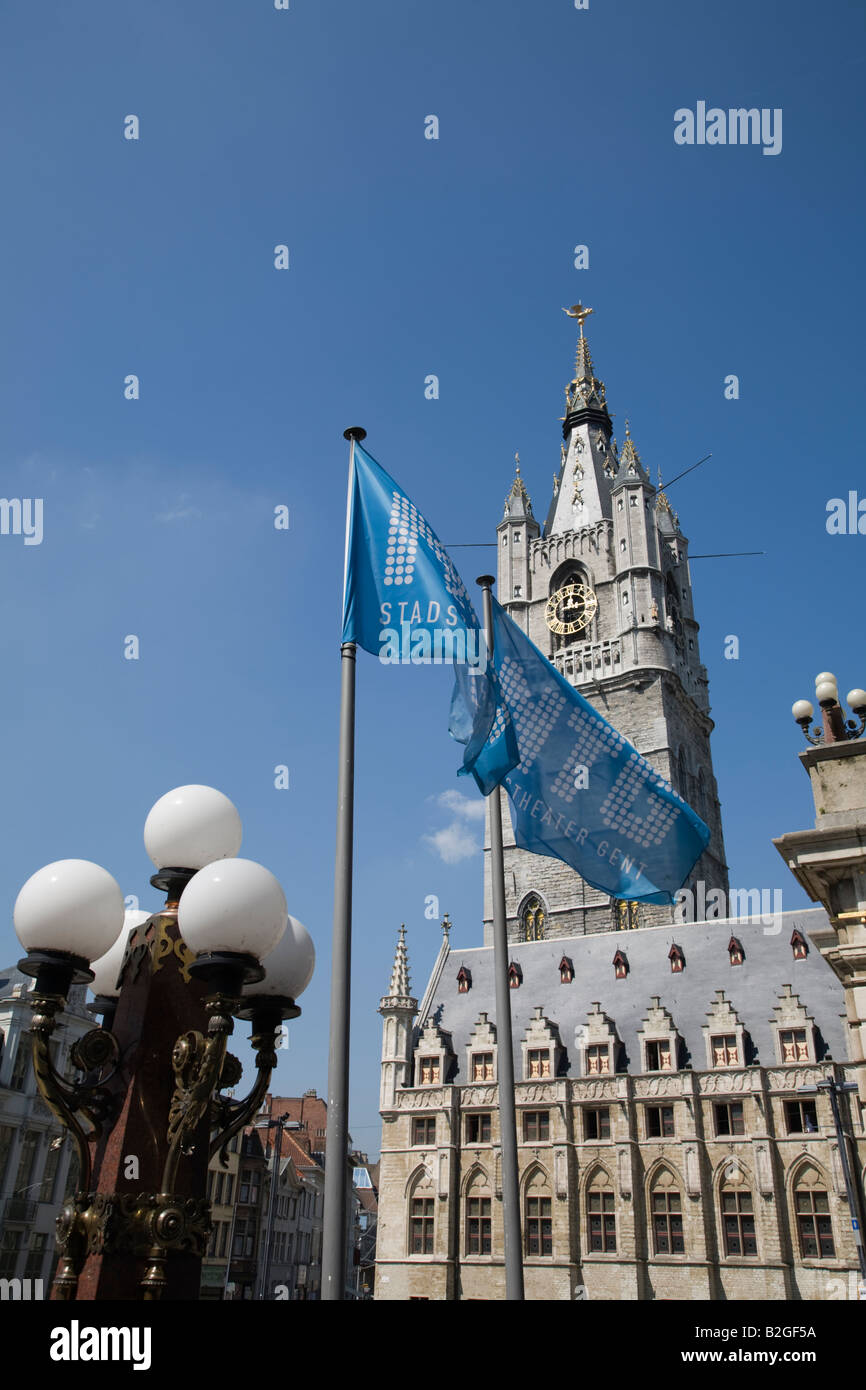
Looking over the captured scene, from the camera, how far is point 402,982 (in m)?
44.5

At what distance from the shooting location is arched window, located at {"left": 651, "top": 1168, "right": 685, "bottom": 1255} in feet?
112

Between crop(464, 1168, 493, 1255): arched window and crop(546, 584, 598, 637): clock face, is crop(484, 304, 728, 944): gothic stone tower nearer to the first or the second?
crop(546, 584, 598, 637): clock face

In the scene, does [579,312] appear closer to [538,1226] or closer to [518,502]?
[518,502]

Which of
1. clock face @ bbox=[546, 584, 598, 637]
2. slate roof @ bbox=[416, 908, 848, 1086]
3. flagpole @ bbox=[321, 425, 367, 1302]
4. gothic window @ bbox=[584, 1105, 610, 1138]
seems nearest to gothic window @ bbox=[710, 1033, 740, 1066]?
slate roof @ bbox=[416, 908, 848, 1086]

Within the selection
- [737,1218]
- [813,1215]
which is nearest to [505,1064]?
[813,1215]

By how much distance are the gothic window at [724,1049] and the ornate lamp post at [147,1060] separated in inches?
1330

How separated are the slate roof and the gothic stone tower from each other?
18.5 feet

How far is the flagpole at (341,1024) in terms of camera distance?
261 inches

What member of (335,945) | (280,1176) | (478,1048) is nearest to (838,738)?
(335,945)

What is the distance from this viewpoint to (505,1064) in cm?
1048

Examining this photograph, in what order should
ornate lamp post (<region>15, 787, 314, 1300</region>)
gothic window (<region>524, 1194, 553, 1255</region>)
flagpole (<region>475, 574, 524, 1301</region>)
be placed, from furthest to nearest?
gothic window (<region>524, 1194, 553, 1255</region>)
flagpole (<region>475, 574, 524, 1301</region>)
ornate lamp post (<region>15, 787, 314, 1300</region>)

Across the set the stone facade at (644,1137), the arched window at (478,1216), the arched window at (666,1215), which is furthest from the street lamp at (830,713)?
the arched window at (478,1216)

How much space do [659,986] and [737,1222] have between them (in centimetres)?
970

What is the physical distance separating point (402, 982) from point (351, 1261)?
40049 mm
